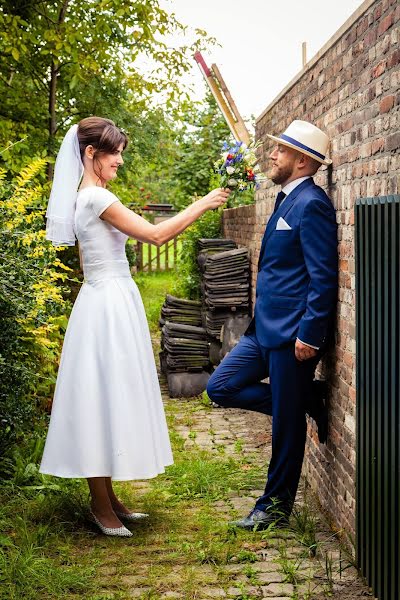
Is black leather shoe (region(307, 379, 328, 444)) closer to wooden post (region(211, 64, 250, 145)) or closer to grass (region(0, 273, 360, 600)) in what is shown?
grass (region(0, 273, 360, 600))

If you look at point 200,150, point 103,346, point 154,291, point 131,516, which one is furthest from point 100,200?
point 154,291

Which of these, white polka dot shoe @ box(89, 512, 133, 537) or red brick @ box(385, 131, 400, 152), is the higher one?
red brick @ box(385, 131, 400, 152)

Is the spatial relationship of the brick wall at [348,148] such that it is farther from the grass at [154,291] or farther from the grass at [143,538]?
the grass at [154,291]

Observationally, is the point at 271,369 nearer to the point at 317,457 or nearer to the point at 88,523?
the point at 317,457

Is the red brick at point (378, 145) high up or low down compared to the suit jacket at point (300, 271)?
up

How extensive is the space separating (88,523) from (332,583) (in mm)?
1517

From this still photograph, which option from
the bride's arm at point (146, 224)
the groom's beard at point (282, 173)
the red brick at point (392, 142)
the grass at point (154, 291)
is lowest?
the grass at point (154, 291)

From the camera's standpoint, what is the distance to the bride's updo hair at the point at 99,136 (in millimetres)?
4594

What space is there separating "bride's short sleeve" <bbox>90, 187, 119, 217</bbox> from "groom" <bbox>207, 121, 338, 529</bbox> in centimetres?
90

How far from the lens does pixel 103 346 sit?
4.57 metres

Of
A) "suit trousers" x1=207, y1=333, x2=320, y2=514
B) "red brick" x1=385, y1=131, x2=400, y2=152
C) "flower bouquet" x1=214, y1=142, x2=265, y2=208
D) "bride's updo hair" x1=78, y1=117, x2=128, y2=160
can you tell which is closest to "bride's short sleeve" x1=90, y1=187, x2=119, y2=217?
"bride's updo hair" x1=78, y1=117, x2=128, y2=160

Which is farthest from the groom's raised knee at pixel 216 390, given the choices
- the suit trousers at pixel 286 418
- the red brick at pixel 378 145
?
the red brick at pixel 378 145

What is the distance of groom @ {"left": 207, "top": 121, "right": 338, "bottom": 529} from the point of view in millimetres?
4387

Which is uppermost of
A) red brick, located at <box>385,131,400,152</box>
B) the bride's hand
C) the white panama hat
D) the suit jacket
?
the white panama hat
